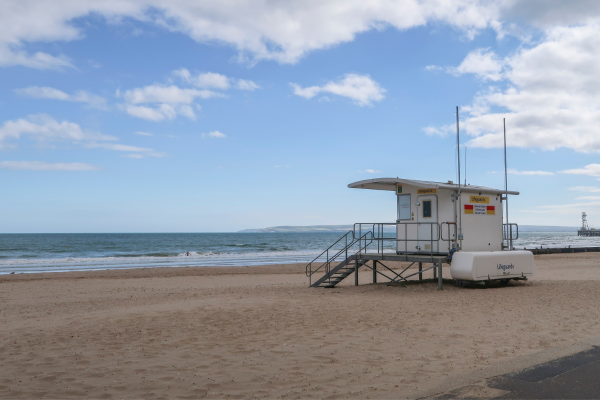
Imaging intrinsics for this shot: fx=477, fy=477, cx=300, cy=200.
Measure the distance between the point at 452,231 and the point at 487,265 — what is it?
4.72 feet

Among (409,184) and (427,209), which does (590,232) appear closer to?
(427,209)

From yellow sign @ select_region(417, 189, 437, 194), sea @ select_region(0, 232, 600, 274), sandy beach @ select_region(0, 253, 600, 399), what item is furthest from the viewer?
sea @ select_region(0, 232, 600, 274)

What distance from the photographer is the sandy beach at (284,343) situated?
571cm

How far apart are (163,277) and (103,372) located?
2025 cm

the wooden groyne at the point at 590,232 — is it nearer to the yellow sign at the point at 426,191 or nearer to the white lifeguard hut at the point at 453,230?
the white lifeguard hut at the point at 453,230

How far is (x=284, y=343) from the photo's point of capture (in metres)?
7.75

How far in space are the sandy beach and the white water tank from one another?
40.3 inches

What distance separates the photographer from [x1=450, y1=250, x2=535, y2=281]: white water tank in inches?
562

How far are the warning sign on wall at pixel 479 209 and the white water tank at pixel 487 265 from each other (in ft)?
4.72

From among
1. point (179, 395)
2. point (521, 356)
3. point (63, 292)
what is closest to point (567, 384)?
point (521, 356)

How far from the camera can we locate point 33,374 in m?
6.22

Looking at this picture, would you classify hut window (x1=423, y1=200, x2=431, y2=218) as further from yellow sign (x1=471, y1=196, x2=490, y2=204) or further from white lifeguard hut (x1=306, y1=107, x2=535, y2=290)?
yellow sign (x1=471, y1=196, x2=490, y2=204)

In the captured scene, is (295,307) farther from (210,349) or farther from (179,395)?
(179,395)

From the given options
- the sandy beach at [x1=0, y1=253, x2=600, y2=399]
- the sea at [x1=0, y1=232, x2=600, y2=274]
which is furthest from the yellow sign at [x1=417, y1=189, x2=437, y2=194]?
the sea at [x1=0, y1=232, x2=600, y2=274]
